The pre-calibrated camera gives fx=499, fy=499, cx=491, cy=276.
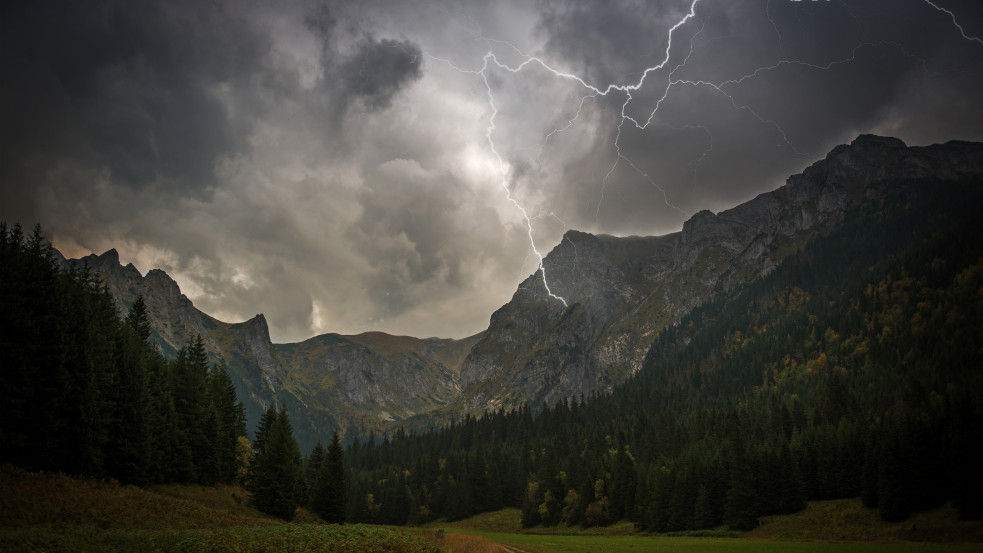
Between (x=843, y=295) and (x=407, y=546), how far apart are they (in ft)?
669

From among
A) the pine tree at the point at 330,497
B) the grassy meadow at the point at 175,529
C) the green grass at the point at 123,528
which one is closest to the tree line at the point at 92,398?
the grassy meadow at the point at 175,529

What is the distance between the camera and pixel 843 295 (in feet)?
597

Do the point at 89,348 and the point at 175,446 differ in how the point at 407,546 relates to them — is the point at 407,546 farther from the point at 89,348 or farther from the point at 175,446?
the point at 175,446

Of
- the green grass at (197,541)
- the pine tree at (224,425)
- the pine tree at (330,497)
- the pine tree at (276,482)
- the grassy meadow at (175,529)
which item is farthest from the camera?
the pine tree at (330,497)

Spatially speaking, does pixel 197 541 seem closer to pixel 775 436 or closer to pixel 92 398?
pixel 92 398

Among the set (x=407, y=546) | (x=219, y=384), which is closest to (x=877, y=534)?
(x=407, y=546)

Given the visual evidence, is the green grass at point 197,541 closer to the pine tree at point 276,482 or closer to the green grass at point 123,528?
the green grass at point 123,528

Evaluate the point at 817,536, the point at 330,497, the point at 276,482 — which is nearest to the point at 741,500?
the point at 817,536

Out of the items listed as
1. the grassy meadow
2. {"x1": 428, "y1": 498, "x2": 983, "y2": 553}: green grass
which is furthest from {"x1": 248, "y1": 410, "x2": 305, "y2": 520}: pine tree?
{"x1": 428, "y1": 498, "x2": 983, "y2": 553}: green grass

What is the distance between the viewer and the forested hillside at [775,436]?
61.0 metres

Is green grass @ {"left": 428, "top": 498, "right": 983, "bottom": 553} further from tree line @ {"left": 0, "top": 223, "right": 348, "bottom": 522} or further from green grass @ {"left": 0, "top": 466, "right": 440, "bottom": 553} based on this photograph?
tree line @ {"left": 0, "top": 223, "right": 348, "bottom": 522}

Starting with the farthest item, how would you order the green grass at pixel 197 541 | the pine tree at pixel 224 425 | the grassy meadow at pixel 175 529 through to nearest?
the pine tree at pixel 224 425
the grassy meadow at pixel 175 529
the green grass at pixel 197 541

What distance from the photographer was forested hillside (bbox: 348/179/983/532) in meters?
61.0

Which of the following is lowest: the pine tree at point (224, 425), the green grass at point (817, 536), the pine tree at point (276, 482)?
the green grass at point (817, 536)
